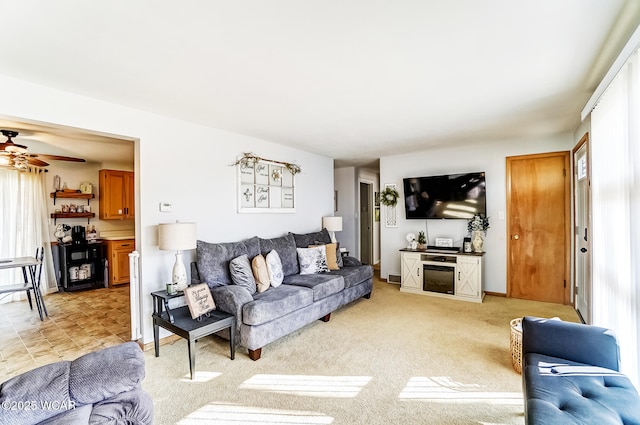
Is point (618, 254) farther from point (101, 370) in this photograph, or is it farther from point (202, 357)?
point (202, 357)

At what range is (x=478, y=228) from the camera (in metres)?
4.66

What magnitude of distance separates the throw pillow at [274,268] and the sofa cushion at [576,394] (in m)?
2.43

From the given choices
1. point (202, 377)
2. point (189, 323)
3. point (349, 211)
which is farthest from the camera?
point (349, 211)

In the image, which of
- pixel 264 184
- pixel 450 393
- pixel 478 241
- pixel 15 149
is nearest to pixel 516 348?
pixel 450 393

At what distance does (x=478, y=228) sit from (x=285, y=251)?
3017 mm

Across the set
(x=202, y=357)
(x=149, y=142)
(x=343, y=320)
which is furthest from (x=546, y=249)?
(x=149, y=142)

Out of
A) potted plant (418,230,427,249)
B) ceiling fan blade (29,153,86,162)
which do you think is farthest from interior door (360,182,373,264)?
ceiling fan blade (29,153,86,162)

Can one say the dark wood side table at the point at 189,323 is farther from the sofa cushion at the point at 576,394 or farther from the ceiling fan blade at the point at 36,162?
the ceiling fan blade at the point at 36,162

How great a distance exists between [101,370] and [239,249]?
7.38ft

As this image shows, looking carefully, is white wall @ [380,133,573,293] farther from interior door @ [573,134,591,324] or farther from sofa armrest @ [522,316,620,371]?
sofa armrest @ [522,316,620,371]

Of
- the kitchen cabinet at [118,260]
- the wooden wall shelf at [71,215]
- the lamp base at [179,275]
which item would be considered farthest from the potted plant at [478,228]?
the wooden wall shelf at [71,215]

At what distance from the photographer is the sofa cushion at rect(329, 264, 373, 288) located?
4.00 m

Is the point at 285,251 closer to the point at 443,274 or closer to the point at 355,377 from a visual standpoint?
the point at 355,377

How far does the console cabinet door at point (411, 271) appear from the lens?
4.89 m
